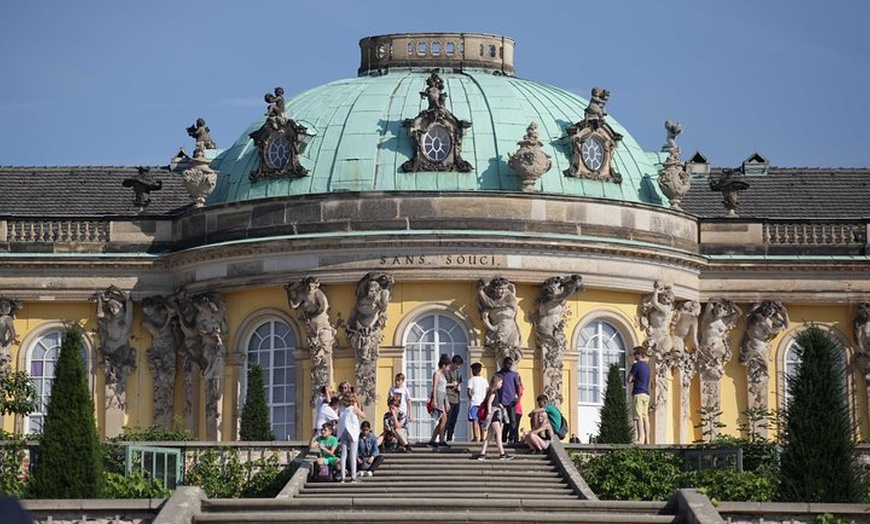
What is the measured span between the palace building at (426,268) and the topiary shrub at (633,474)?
35.6 feet

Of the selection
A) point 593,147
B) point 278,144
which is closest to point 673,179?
point 593,147

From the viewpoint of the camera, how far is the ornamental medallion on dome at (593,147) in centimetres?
Result: 5441

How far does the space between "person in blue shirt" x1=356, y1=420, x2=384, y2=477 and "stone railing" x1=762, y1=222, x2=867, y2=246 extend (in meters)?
17.7

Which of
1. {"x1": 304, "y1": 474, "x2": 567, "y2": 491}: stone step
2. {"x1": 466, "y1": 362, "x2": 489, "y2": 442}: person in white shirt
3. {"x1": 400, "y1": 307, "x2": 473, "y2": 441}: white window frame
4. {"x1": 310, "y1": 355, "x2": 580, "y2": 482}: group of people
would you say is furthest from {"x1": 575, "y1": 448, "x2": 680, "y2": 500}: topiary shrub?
{"x1": 400, "y1": 307, "x2": 473, "y2": 441}: white window frame

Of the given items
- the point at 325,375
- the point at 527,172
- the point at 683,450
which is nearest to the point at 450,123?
the point at 527,172

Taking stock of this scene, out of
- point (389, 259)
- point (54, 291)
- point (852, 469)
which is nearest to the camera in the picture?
point (852, 469)

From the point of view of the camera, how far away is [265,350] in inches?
2128

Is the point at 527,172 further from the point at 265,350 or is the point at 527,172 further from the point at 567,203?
the point at 265,350

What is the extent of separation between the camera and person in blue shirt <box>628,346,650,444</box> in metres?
45.6

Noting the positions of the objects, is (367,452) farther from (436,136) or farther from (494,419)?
(436,136)

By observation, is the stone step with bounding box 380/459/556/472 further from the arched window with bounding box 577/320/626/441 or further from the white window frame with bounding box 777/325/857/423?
the white window frame with bounding box 777/325/857/423

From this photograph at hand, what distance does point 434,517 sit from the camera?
115 feet

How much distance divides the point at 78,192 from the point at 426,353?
45.2ft

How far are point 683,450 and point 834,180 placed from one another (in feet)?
78.1
